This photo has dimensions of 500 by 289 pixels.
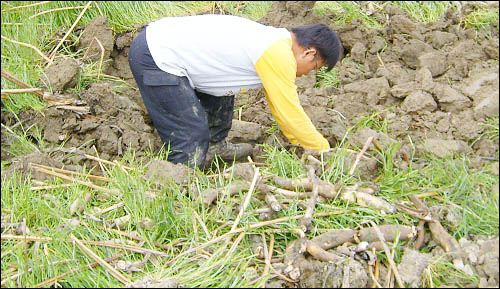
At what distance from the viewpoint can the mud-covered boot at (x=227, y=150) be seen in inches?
180

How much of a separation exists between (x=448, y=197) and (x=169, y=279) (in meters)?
1.65

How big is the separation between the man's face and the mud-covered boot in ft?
3.10

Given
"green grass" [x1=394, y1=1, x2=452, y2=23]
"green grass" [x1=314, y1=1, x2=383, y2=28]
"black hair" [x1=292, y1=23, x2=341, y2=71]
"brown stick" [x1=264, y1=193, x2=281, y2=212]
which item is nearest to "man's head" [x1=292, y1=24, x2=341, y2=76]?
"black hair" [x1=292, y1=23, x2=341, y2=71]

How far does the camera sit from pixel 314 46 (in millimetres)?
3756

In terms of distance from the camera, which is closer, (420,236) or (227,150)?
(420,236)

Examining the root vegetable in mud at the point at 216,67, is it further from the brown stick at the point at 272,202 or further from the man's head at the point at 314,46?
the brown stick at the point at 272,202

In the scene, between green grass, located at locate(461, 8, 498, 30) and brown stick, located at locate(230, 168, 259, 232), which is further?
green grass, located at locate(461, 8, 498, 30)

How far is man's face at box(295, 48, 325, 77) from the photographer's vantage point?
3.77m

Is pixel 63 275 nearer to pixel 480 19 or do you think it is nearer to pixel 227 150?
pixel 227 150

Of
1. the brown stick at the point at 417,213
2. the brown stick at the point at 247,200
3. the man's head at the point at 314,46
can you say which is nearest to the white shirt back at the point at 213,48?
the man's head at the point at 314,46

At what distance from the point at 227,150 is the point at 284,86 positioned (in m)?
1.10

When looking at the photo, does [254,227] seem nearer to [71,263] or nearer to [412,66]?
[71,263]

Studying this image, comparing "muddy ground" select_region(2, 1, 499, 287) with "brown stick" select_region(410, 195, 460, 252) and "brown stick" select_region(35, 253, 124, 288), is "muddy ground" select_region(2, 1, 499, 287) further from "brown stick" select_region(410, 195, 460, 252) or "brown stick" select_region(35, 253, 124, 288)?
"brown stick" select_region(35, 253, 124, 288)

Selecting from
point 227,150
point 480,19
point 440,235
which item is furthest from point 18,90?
point 480,19
